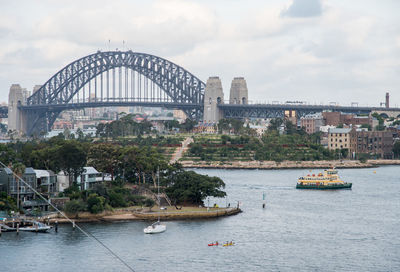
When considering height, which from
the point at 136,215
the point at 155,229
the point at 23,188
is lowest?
the point at 155,229

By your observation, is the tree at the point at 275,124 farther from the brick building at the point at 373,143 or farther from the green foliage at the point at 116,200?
the green foliage at the point at 116,200

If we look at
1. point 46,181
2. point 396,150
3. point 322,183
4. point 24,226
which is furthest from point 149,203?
point 396,150

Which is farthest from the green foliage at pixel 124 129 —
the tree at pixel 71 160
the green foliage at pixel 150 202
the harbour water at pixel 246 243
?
the green foliage at pixel 150 202

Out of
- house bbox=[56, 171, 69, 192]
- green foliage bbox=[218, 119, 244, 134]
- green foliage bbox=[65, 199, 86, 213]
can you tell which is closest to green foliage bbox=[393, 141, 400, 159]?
green foliage bbox=[218, 119, 244, 134]

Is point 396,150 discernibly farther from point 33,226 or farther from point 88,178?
point 33,226

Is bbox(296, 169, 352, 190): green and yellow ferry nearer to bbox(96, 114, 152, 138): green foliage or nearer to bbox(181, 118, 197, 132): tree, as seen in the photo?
bbox(96, 114, 152, 138): green foliage

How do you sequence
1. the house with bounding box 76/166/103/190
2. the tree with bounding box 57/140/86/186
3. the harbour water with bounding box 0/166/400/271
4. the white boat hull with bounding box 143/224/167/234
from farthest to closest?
1. the house with bounding box 76/166/103/190
2. the tree with bounding box 57/140/86/186
3. the white boat hull with bounding box 143/224/167/234
4. the harbour water with bounding box 0/166/400/271

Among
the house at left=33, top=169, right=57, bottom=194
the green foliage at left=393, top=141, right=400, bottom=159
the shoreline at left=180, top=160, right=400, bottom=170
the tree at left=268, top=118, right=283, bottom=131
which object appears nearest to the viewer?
the house at left=33, top=169, right=57, bottom=194
